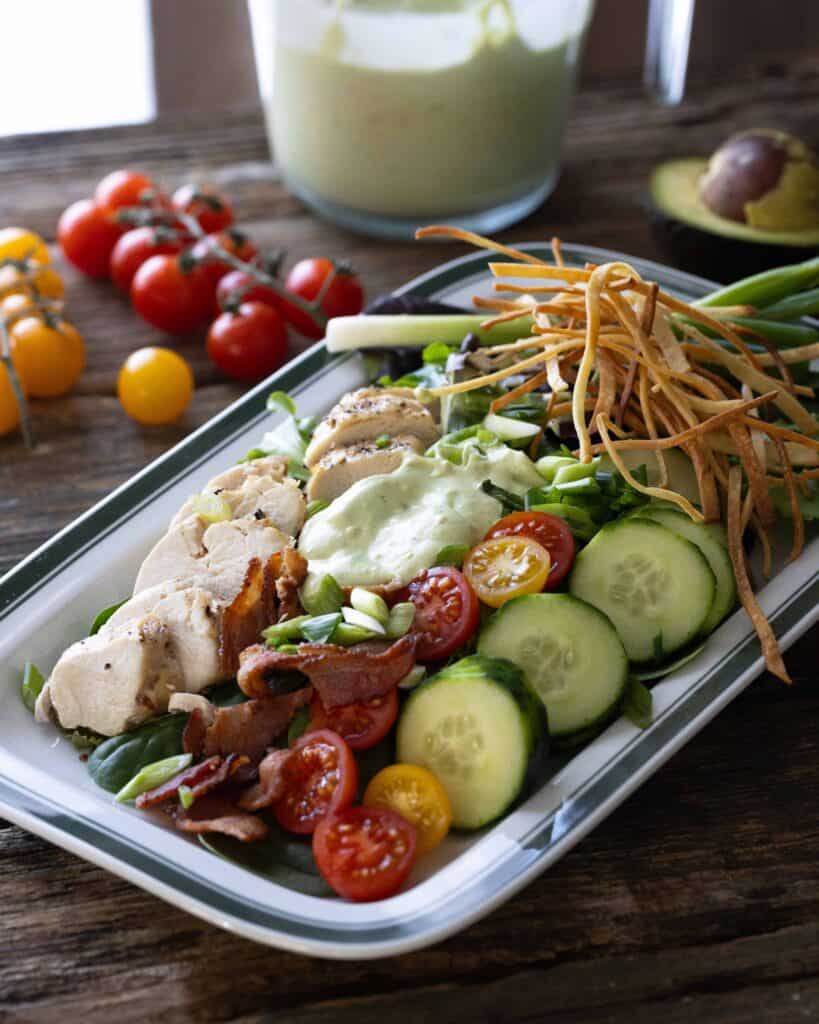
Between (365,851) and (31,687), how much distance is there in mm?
900

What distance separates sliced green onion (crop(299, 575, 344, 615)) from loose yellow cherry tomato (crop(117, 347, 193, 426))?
1.48m

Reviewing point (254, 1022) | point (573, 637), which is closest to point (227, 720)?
Answer: point (254, 1022)

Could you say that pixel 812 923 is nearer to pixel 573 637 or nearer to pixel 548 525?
pixel 573 637

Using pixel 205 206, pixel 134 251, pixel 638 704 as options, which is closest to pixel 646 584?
pixel 638 704

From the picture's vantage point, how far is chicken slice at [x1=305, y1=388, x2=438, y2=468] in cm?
329

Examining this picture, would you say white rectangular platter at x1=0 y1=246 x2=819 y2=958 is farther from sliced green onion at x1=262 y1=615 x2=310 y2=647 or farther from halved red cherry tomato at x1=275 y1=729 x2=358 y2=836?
sliced green onion at x1=262 y1=615 x2=310 y2=647

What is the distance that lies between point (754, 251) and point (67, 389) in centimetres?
252

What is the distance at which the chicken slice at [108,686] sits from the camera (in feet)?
8.63

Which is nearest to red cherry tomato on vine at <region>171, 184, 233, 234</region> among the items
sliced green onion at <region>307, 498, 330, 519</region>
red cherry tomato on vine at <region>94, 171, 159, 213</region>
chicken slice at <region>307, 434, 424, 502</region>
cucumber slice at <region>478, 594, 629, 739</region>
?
red cherry tomato on vine at <region>94, 171, 159, 213</region>

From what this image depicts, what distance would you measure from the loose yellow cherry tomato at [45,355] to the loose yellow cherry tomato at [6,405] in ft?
0.36

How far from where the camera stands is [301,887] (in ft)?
7.70

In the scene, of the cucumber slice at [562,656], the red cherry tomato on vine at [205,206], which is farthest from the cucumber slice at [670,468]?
the red cherry tomato on vine at [205,206]

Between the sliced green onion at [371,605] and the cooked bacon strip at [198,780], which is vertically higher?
the sliced green onion at [371,605]

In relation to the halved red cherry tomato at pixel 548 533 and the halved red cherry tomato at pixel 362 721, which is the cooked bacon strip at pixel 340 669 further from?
the halved red cherry tomato at pixel 548 533
